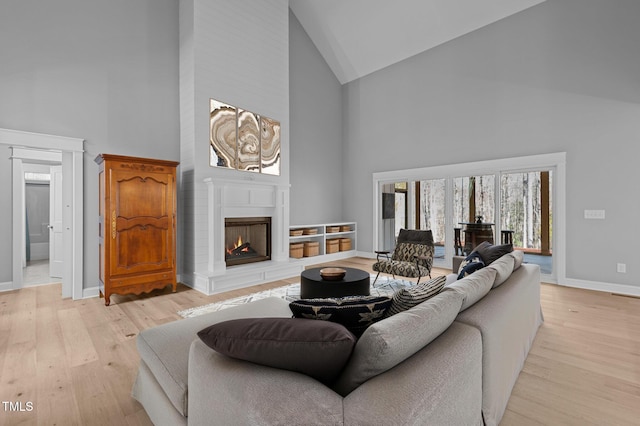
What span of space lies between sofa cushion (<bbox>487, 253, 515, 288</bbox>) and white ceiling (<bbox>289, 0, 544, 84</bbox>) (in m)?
4.70

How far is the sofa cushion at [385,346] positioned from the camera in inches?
38.6

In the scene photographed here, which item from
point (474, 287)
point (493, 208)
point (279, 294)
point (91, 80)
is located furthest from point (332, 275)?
point (91, 80)

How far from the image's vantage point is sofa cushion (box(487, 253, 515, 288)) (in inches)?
82.0

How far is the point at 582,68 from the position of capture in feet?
14.3

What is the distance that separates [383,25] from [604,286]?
5770mm

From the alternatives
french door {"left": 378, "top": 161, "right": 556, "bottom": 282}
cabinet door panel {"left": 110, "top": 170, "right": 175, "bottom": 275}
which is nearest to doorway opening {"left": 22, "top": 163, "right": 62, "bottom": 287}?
cabinet door panel {"left": 110, "top": 170, "right": 175, "bottom": 275}

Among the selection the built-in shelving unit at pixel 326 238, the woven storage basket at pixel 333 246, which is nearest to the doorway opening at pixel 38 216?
the built-in shelving unit at pixel 326 238

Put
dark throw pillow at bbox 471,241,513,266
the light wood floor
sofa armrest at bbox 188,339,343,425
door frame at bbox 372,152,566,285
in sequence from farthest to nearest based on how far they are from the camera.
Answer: door frame at bbox 372,152,566,285 < dark throw pillow at bbox 471,241,513,266 < the light wood floor < sofa armrest at bbox 188,339,343,425

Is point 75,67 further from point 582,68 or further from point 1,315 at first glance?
point 582,68

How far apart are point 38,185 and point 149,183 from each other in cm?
542

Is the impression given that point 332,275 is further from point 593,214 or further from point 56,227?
point 56,227

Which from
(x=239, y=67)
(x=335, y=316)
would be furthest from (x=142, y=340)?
(x=239, y=67)

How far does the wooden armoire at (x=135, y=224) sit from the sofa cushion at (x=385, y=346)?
377 cm

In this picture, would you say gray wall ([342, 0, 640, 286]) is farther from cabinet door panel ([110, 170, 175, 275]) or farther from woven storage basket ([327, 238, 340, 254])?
cabinet door panel ([110, 170, 175, 275])
